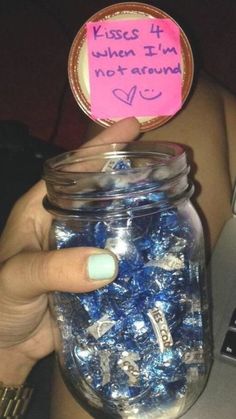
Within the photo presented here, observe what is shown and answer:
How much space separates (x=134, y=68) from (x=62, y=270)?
32 centimetres

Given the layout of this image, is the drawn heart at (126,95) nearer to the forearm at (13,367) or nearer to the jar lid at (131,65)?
the jar lid at (131,65)

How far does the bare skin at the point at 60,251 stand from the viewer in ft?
1.67

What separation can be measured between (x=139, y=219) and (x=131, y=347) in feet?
0.38

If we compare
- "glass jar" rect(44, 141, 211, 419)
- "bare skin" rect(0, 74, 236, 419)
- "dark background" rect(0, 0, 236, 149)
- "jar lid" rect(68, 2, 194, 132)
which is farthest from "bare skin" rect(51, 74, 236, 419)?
"dark background" rect(0, 0, 236, 149)

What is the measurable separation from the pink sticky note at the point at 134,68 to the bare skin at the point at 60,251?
0.14 feet

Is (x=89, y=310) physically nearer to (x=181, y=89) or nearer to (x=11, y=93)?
(x=181, y=89)

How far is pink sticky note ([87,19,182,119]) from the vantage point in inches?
26.9

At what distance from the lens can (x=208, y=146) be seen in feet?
2.76

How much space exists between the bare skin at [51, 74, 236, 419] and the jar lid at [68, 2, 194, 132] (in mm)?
137

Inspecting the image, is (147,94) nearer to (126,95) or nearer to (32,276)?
(126,95)

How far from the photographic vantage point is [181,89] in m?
0.69

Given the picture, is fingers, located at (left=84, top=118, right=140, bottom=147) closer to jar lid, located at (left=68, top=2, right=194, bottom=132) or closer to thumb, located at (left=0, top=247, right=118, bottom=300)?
jar lid, located at (left=68, top=2, right=194, bottom=132)

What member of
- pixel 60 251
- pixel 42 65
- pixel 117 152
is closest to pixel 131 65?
pixel 117 152

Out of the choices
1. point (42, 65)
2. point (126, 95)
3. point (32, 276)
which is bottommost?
point (42, 65)
